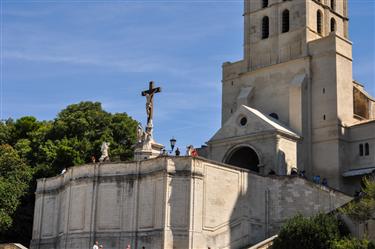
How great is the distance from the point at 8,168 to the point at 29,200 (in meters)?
2.95

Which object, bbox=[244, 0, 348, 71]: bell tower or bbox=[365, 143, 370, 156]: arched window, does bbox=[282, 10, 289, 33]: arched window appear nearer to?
bbox=[244, 0, 348, 71]: bell tower

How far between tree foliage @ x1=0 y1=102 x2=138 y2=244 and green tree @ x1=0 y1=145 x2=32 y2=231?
0.07 metres

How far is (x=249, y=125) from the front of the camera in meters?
52.0

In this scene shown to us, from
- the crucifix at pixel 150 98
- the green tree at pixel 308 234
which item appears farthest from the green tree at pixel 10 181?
the green tree at pixel 308 234

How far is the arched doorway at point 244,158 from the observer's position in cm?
5297

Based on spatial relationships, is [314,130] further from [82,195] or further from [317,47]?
[82,195]

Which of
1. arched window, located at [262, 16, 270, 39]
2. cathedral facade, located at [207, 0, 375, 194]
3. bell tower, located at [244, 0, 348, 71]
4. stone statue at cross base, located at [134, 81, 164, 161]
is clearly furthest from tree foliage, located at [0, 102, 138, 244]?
arched window, located at [262, 16, 270, 39]

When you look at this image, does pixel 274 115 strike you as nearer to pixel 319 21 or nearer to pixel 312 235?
pixel 319 21

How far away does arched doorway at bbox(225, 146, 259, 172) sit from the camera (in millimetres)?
52969

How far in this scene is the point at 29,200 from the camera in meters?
55.6

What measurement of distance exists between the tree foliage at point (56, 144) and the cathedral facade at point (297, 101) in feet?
29.7

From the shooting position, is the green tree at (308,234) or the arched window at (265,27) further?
the arched window at (265,27)

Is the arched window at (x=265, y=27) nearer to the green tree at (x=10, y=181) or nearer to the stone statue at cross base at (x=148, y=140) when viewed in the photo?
the stone statue at cross base at (x=148, y=140)

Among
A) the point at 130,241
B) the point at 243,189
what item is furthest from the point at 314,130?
the point at 130,241
